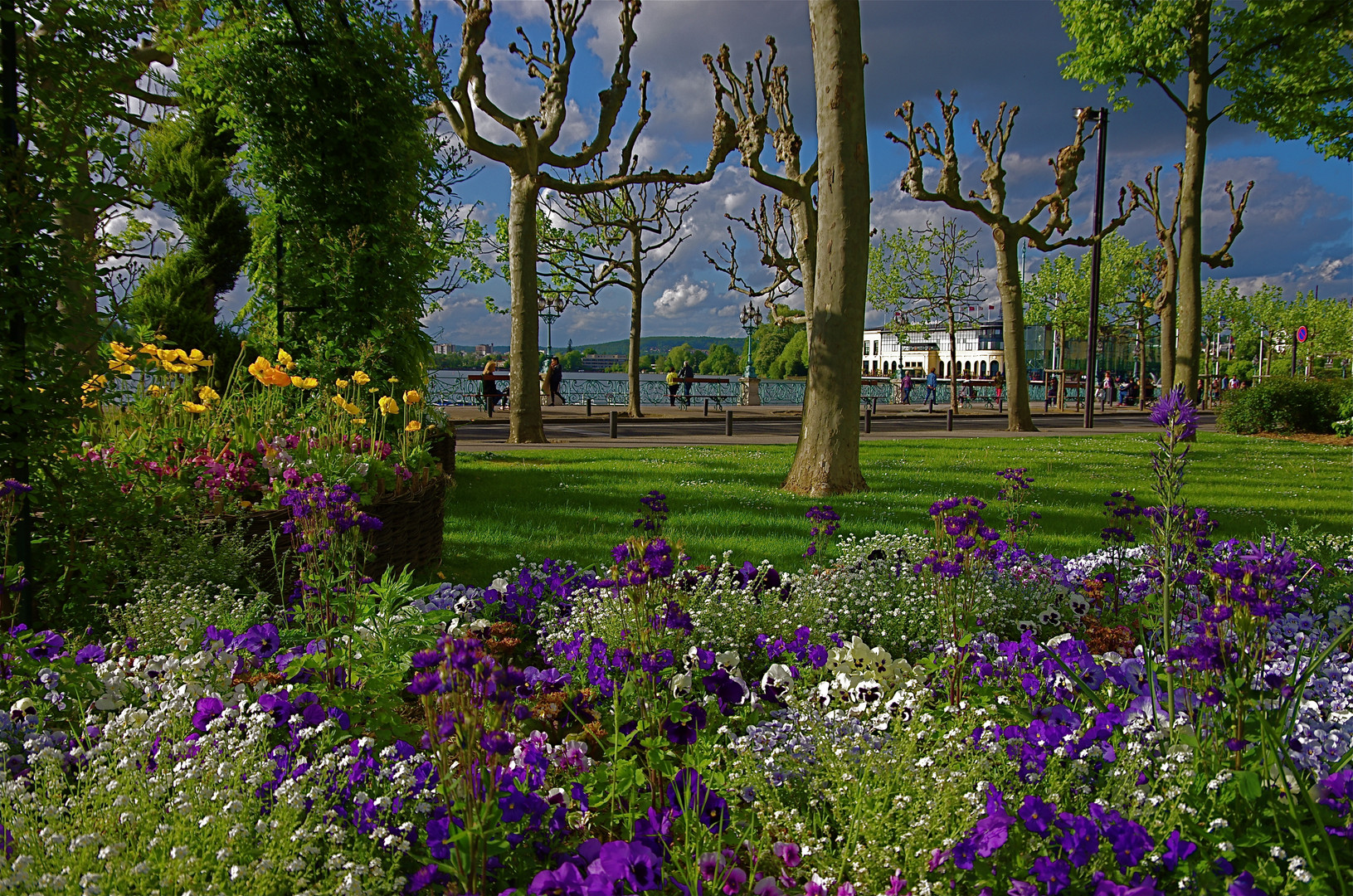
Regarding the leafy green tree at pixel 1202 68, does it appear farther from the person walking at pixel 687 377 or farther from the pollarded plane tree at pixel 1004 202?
the person walking at pixel 687 377

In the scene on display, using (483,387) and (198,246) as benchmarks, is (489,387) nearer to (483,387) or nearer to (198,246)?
(483,387)

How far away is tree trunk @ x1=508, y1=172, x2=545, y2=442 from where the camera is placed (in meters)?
12.5

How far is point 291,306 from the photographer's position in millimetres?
6727

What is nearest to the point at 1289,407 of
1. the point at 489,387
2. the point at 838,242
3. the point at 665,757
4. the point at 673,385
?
the point at 838,242

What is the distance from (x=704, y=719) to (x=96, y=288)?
2.91 m

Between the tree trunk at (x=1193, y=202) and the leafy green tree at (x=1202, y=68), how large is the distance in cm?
2

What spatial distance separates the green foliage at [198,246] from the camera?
38.5ft

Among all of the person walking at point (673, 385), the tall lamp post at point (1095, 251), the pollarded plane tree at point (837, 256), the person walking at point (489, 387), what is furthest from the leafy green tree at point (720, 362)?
the pollarded plane tree at point (837, 256)

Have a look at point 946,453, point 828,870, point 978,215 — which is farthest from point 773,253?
point 828,870

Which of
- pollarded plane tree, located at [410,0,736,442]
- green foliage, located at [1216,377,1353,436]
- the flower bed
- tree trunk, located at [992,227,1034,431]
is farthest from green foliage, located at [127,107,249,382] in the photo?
green foliage, located at [1216,377,1353,436]

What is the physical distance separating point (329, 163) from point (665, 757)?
620cm

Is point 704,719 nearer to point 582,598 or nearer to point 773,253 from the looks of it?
point 582,598

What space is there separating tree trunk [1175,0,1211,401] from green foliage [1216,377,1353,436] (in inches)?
101

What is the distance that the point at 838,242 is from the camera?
7.38 meters
